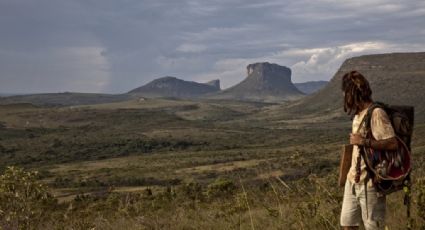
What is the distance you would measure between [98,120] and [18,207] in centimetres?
12629

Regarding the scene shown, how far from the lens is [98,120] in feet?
423

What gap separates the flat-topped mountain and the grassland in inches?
398

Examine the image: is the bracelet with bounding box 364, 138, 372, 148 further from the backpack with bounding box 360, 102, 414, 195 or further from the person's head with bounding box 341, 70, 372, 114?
the person's head with bounding box 341, 70, 372, 114

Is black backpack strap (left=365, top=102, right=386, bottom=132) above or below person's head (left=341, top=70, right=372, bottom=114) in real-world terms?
below

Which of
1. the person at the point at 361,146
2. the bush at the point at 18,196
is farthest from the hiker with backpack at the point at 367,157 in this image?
the bush at the point at 18,196

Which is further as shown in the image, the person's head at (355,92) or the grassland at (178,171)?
the grassland at (178,171)

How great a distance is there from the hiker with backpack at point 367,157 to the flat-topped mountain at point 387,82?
110 metres

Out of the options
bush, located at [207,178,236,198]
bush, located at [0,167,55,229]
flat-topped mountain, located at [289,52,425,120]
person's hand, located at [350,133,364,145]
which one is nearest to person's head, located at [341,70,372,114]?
person's hand, located at [350,133,364,145]

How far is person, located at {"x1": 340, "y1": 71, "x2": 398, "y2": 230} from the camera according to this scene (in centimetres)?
388

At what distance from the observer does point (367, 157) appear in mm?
3934

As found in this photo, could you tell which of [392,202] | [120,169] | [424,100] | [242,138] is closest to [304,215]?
[392,202]

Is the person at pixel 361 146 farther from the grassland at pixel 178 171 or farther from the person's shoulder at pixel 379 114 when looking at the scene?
the grassland at pixel 178 171

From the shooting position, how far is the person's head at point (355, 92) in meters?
4.09

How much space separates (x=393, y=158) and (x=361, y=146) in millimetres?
246
